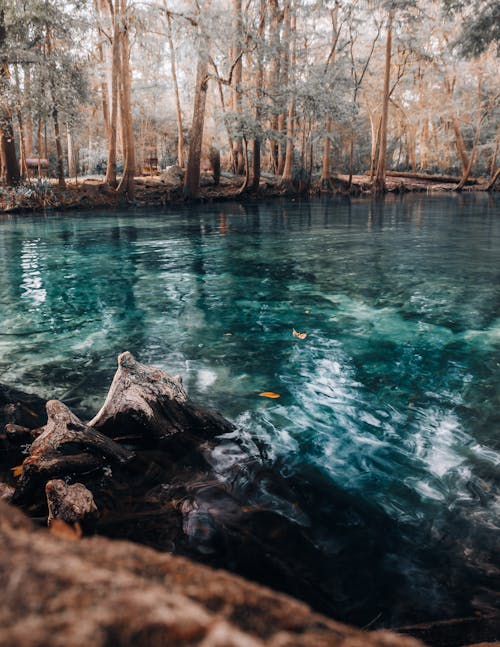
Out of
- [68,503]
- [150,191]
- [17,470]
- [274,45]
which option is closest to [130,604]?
[68,503]

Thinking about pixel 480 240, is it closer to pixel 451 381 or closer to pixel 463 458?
pixel 451 381

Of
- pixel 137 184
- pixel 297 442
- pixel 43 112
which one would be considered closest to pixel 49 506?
pixel 297 442

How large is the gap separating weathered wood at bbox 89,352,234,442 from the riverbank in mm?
21568

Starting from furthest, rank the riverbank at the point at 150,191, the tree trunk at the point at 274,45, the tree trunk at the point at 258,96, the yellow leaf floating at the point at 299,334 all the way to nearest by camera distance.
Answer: the tree trunk at the point at 274,45 < the tree trunk at the point at 258,96 < the riverbank at the point at 150,191 < the yellow leaf floating at the point at 299,334

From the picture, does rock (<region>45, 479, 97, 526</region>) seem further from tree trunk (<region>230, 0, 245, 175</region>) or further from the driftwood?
tree trunk (<region>230, 0, 245, 175</region>)

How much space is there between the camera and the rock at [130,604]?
1.58 ft

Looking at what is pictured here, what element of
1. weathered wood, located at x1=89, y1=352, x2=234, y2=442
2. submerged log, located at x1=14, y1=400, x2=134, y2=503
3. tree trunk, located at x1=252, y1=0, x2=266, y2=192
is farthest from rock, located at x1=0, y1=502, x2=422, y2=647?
tree trunk, located at x1=252, y1=0, x2=266, y2=192

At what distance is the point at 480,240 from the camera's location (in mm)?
13375

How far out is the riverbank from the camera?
74.6ft

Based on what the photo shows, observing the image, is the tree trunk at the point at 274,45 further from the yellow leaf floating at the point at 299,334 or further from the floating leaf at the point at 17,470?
the floating leaf at the point at 17,470

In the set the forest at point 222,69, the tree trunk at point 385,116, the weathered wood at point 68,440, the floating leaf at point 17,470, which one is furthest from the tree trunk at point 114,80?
the floating leaf at point 17,470

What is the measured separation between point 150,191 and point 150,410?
26.4 meters

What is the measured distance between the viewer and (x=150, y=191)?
2805cm

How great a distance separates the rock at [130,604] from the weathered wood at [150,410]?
2.96 meters
